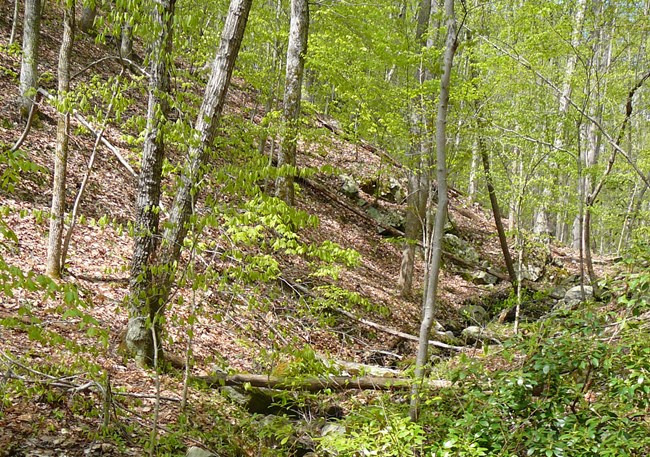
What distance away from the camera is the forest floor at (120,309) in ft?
12.7

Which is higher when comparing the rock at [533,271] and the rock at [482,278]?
the rock at [533,271]

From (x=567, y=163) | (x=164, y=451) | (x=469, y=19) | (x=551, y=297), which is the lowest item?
(x=164, y=451)

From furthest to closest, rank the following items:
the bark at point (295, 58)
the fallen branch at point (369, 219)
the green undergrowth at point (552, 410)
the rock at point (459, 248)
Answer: the rock at point (459, 248) < the fallen branch at point (369, 219) < the bark at point (295, 58) < the green undergrowth at point (552, 410)

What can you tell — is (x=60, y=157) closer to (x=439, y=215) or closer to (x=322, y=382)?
(x=322, y=382)

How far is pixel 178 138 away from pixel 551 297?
12.1 meters

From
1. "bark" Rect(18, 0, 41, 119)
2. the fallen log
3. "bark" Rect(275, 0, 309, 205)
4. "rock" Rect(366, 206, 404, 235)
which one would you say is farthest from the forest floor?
"bark" Rect(275, 0, 309, 205)

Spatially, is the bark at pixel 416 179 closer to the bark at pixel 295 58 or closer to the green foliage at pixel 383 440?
the bark at pixel 295 58

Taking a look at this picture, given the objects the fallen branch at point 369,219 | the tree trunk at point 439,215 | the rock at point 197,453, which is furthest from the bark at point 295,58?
the rock at point 197,453

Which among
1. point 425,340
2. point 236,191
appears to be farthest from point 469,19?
point 236,191

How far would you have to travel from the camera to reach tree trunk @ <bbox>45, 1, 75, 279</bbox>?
5.70 m

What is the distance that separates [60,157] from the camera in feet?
19.5

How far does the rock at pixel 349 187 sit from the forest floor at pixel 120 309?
0.99 ft

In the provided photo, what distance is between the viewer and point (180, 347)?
6.11 m

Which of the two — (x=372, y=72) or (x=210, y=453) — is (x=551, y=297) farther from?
(x=210, y=453)
